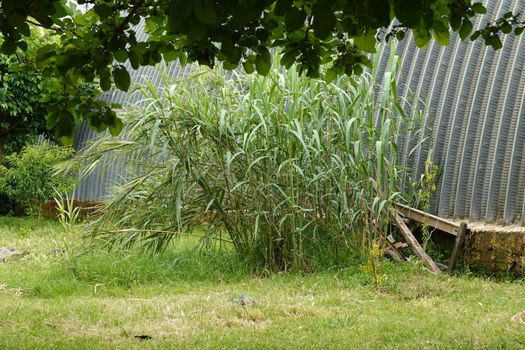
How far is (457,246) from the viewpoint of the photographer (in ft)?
24.4

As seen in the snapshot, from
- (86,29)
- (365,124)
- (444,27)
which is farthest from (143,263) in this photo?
(444,27)

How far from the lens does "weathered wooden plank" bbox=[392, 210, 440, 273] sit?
291 inches

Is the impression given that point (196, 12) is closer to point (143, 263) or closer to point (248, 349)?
point (248, 349)

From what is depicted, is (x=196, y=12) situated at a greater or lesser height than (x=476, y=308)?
greater

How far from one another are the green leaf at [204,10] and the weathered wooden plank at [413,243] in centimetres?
536

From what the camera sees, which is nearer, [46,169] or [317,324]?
[317,324]

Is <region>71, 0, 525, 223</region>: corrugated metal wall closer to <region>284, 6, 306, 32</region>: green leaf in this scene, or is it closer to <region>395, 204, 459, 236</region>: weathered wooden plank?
<region>395, 204, 459, 236</region>: weathered wooden plank

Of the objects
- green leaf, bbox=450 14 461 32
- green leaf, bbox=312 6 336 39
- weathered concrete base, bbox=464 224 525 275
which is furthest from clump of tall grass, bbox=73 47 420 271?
green leaf, bbox=312 6 336 39

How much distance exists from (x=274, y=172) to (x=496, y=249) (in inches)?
84.6

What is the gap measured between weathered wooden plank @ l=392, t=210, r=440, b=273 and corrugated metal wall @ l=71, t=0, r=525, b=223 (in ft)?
3.29

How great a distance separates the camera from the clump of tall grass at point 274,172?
7.15 metres

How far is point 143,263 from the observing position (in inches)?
291

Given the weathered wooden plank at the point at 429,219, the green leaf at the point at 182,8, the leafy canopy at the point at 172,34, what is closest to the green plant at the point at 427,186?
the weathered wooden plank at the point at 429,219

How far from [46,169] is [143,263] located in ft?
24.0
